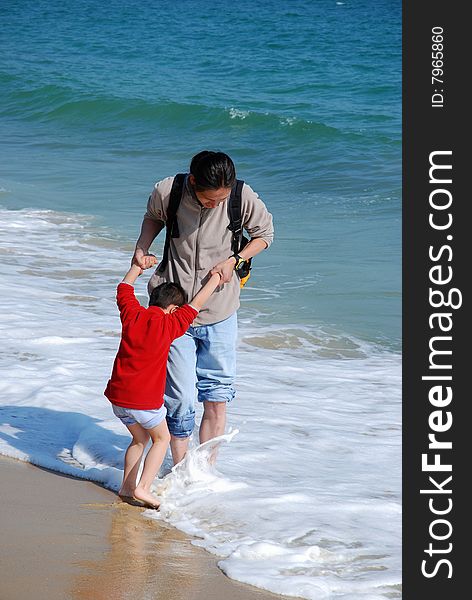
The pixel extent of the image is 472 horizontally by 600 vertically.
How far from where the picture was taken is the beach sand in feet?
12.2

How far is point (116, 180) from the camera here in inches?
658

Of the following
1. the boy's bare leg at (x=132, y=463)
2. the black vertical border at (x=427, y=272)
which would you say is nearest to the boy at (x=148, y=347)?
the boy's bare leg at (x=132, y=463)

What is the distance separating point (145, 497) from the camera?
4.66 metres

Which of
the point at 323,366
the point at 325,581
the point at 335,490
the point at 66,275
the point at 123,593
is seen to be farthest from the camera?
the point at 66,275

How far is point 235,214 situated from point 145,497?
54.7 inches

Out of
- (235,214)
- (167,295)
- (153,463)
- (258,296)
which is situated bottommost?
(153,463)

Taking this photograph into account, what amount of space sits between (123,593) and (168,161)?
1606cm

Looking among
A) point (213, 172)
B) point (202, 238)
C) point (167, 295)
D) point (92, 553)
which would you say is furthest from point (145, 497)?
point (213, 172)

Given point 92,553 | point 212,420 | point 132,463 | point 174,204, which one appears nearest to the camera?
point 92,553

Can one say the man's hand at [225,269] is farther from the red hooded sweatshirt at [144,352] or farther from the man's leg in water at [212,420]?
the man's leg in water at [212,420]

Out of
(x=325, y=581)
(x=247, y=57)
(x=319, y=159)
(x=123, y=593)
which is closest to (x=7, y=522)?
(x=123, y=593)

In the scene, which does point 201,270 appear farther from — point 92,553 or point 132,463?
point 92,553

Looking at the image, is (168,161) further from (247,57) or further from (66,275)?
(247,57)

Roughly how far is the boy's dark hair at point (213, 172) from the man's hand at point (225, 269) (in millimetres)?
369
